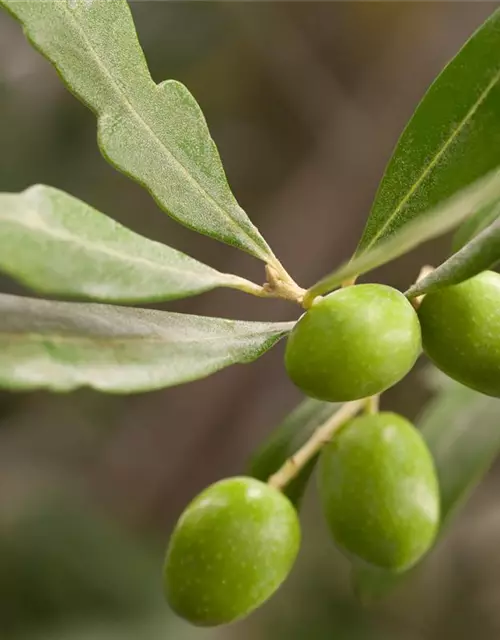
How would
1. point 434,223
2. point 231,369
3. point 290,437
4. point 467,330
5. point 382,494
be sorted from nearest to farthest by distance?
point 434,223 < point 467,330 < point 382,494 < point 290,437 < point 231,369

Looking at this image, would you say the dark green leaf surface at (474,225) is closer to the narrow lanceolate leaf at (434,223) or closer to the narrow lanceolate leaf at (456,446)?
the narrow lanceolate leaf at (434,223)

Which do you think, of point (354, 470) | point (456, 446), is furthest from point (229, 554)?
point (456, 446)

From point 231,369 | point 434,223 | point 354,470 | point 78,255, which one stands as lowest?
point 231,369

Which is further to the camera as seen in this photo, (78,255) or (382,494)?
(382,494)

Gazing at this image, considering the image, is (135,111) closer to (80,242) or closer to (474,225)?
(80,242)

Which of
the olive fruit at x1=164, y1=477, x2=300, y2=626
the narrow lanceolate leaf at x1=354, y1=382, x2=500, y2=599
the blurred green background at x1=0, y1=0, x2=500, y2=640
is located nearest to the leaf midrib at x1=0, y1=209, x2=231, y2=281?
the olive fruit at x1=164, y1=477, x2=300, y2=626

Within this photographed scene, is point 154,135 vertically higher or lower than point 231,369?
higher

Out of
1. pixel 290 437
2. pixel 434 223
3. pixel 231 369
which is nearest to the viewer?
pixel 434 223
